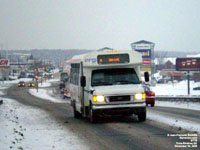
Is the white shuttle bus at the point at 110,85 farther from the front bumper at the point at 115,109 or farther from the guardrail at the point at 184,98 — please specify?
the guardrail at the point at 184,98

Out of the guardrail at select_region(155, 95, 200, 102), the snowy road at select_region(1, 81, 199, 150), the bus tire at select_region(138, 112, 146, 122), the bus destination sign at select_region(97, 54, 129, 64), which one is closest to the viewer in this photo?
the snowy road at select_region(1, 81, 199, 150)

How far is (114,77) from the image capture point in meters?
16.3

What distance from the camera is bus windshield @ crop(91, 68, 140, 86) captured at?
1623 centimetres

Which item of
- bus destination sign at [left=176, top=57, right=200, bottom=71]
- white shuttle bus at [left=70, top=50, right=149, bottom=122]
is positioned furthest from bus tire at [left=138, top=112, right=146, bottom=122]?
bus destination sign at [left=176, top=57, right=200, bottom=71]

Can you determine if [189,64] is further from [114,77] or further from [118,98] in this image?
[118,98]

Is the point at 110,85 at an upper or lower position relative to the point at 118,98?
upper

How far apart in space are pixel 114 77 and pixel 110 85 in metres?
0.50

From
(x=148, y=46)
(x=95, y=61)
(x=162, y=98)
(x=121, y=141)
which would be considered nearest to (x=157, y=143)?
(x=121, y=141)

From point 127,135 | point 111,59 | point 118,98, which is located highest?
point 111,59

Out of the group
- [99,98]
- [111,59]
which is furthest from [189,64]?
[99,98]

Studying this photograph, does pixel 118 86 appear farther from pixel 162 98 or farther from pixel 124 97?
pixel 162 98

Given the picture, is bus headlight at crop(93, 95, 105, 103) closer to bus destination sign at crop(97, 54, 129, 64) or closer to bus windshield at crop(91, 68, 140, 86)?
bus windshield at crop(91, 68, 140, 86)

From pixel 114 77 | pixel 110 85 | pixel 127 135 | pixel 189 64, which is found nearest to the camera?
pixel 127 135

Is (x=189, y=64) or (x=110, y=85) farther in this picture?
(x=189, y=64)
